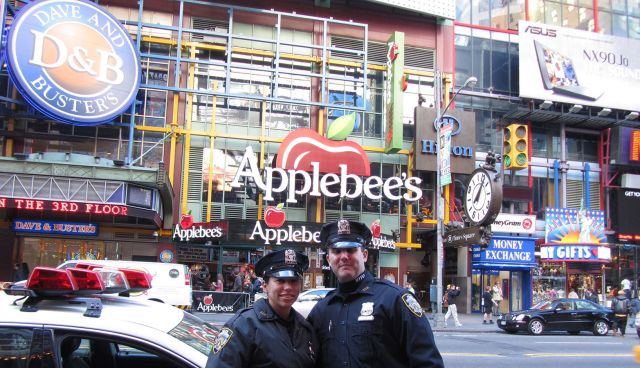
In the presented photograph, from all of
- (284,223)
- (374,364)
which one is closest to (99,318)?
(374,364)

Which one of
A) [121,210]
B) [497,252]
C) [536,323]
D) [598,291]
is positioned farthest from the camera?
[598,291]

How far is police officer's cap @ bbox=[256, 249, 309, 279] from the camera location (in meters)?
3.30

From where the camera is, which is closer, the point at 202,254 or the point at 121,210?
the point at 121,210

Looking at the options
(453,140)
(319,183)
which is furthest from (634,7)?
(319,183)

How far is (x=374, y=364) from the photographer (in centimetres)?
315

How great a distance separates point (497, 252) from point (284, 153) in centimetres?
1239

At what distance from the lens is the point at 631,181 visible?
3800 cm

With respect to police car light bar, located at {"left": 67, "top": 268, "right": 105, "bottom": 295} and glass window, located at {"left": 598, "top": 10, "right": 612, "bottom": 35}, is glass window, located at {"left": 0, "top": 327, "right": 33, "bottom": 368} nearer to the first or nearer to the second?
police car light bar, located at {"left": 67, "top": 268, "right": 105, "bottom": 295}

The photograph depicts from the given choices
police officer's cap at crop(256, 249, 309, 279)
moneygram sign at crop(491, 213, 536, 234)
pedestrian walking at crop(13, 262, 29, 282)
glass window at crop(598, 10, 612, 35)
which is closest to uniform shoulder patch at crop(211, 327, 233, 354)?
police officer's cap at crop(256, 249, 309, 279)

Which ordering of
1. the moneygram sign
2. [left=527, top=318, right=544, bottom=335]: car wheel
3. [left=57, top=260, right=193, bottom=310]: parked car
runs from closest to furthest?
[left=57, top=260, right=193, bottom=310]: parked car → [left=527, top=318, right=544, bottom=335]: car wheel → the moneygram sign

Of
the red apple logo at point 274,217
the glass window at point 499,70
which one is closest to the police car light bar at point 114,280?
the red apple logo at point 274,217

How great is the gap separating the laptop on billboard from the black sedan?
1726 centimetres

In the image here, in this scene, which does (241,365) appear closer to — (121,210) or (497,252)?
(121,210)

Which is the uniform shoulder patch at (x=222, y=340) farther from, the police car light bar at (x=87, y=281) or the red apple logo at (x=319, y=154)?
the red apple logo at (x=319, y=154)
